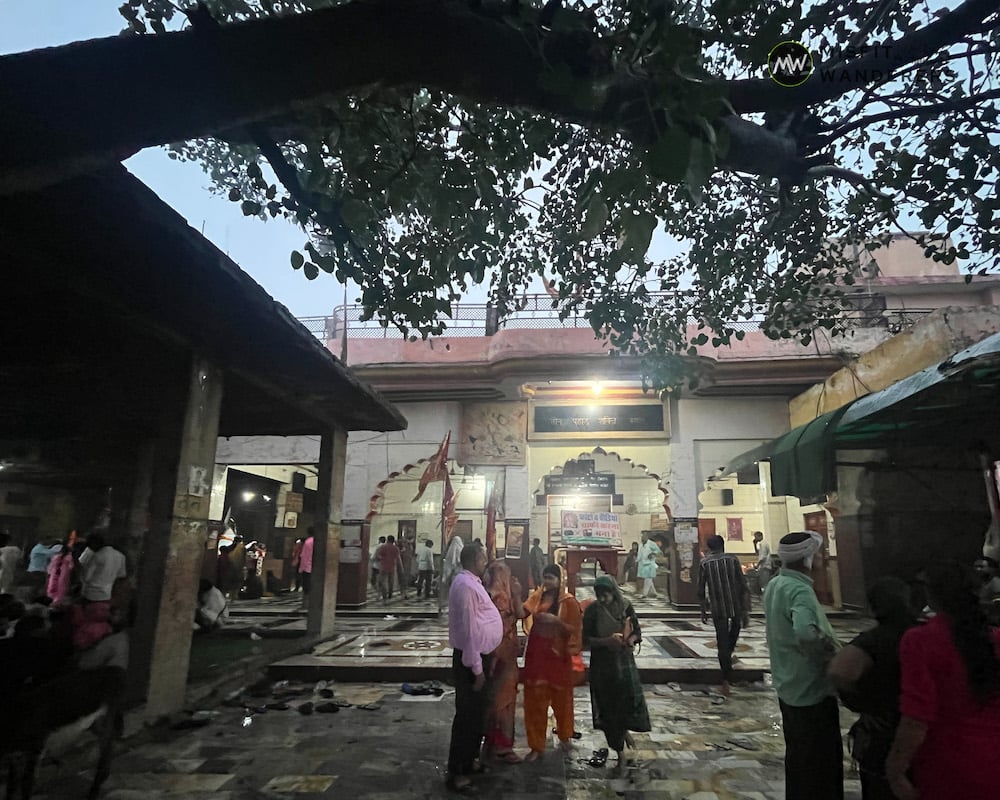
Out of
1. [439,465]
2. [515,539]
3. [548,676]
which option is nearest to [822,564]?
[515,539]

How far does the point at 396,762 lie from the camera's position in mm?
4465

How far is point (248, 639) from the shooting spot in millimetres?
9320

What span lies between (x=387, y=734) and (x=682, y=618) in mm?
8652

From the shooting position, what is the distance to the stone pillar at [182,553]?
541cm

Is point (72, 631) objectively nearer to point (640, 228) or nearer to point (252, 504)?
point (640, 228)

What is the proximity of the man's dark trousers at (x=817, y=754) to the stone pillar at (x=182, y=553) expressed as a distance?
16.6 feet

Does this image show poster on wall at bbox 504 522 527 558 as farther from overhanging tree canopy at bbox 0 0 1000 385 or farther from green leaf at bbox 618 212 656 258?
green leaf at bbox 618 212 656 258

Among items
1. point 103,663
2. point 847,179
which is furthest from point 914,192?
point 103,663

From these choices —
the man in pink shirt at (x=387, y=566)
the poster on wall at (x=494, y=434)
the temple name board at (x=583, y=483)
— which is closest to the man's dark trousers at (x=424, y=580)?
the man in pink shirt at (x=387, y=566)

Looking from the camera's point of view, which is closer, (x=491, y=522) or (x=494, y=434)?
(x=491, y=522)

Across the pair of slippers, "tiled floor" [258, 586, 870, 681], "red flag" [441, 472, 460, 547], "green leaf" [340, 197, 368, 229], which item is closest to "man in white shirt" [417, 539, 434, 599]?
"tiled floor" [258, 586, 870, 681]

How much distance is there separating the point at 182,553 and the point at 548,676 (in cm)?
365

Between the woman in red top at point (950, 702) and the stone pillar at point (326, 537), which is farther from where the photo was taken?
the stone pillar at point (326, 537)

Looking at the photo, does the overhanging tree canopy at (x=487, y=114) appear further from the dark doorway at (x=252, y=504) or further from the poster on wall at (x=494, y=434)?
the dark doorway at (x=252, y=504)
